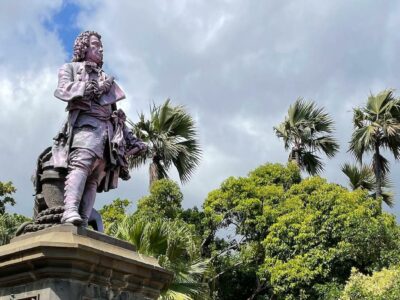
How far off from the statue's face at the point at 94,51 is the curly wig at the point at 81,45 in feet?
0.11

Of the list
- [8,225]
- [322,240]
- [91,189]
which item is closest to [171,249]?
[8,225]

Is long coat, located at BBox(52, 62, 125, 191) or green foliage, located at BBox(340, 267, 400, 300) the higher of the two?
green foliage, located at BBox(340, 267, 400, 300)

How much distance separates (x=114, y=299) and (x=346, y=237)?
14269 mm

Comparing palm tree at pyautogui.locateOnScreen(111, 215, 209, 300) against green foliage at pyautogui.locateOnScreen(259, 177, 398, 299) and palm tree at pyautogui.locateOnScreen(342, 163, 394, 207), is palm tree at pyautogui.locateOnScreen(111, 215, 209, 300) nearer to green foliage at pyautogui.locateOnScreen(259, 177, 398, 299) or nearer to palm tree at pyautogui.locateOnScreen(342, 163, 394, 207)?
green foliage at pyautogui.locateOnScreen(259, 177, 398, 299)

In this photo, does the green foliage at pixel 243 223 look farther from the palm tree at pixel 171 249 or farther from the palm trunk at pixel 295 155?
the palm tree at pixel 171 249

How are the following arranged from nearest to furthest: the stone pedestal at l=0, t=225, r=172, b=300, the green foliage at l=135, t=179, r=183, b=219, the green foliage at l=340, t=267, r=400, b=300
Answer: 1. the stone pedestal at l=0, t=225, r=172, b=300
2. the green foliage at l=340, t=267, r=400, b=300
3. the green foliage at l=135, t=179, r=183, b=219

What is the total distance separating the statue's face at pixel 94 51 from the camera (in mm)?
6824

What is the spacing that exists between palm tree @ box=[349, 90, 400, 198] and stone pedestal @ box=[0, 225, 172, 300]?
62.8 feet

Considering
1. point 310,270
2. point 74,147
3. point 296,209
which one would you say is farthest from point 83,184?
point 296,209

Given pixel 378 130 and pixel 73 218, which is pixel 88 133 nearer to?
pixel 73 218

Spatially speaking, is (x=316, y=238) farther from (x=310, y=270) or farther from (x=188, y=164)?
(x=188, y=164)

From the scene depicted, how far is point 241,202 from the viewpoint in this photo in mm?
22375

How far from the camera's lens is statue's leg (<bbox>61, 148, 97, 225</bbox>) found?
19.4 ft

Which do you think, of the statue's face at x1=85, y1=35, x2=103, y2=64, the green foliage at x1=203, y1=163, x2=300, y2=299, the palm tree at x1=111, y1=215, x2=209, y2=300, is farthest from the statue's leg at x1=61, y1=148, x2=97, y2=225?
the green foliage at x1=203, y1=163, x2=300, y2=299
